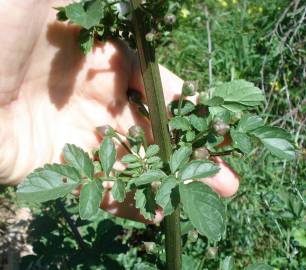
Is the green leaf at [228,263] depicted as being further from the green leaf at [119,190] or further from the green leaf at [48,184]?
the green leaf at [48,184]

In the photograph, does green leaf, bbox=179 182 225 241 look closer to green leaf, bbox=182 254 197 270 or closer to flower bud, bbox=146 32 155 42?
flower bud, bbox=146 32 155 42

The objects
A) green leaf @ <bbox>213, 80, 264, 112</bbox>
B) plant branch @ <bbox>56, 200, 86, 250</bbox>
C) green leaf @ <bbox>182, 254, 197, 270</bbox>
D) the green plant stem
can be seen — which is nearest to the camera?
the green plant stem

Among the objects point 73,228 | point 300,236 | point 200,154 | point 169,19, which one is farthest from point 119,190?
point 300,236

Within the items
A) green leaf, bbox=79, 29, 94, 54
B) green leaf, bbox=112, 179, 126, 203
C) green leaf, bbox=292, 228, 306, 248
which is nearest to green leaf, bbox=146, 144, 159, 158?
green leaf, bbox=112, 179, 126, 203

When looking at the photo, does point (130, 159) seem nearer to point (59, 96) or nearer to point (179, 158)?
point (179, 158)

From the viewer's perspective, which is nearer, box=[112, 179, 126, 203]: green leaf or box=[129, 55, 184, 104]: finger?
box=[112, 179, 126, 203]: green leaf

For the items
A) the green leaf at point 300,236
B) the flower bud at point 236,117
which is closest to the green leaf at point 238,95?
the flower bud at point 236,117

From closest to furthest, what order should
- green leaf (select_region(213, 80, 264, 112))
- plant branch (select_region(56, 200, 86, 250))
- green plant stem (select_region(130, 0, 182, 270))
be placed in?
green plant stem (select_region(130, 0, 182, 270)), green leaf (select_region(213, 80, 264, 112)), plant branch (select_region(56, 200, 86, 250))
